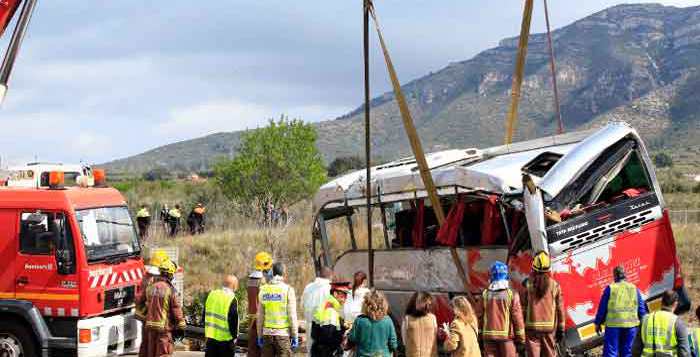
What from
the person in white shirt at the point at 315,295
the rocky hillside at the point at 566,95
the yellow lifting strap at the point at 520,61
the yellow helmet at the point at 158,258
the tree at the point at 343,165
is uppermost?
the rocky hillside at the point at 566,95

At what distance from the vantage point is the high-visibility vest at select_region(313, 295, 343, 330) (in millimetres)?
9328

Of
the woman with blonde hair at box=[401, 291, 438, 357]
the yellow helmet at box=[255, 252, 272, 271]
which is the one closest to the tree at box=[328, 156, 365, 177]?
the yellow helmet at box=[255, 252, 272, 271]

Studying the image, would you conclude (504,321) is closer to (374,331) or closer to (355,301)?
(374,331)

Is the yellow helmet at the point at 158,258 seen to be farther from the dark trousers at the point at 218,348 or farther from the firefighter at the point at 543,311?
the firefighter at the point at 543,311

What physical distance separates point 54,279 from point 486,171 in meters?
5.69

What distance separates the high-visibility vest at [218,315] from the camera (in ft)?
31.0

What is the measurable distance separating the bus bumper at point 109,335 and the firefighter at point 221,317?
1.61 meters

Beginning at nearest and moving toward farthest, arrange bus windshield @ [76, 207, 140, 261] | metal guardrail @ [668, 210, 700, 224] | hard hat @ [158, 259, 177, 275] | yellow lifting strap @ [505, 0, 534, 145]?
hard hat @ [158, 259, 177, 275], bus windshield @ [76, 207, 140, 261], yellow lifting strap @ [505, 0, 534, 145], metal guardrail @ [668, 210, 700, 224]

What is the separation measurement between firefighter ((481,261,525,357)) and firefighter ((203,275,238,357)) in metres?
2.81

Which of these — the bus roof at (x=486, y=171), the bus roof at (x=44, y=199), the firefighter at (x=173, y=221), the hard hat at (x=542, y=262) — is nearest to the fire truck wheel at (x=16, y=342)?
the bus roof at (x=44, y=199)

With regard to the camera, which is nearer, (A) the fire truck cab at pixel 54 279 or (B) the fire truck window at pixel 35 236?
(A) the fire truck cab at pixel 54 279

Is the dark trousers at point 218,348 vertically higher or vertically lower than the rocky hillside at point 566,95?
lower

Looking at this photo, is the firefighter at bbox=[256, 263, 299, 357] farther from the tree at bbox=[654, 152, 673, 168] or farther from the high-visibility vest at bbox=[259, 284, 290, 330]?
the tree at bbox=[654, 152, 673, 168]

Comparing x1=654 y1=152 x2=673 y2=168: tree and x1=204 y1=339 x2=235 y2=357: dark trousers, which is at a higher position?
x1=654 y1=152 x2=673 y2=168: tree
